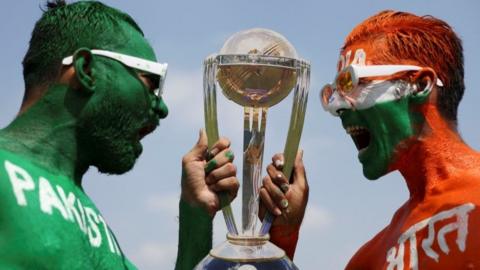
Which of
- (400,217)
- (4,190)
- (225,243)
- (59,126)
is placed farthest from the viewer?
(225,243)

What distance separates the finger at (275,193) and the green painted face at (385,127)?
2.32ft

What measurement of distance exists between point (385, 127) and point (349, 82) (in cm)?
30

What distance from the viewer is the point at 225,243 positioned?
4.96m

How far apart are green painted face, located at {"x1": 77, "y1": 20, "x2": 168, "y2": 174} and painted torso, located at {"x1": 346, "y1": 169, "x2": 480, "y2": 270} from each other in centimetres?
128

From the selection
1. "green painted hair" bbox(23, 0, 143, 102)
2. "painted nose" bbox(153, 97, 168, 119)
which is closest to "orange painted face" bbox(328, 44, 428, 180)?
"painted nose" bbox(153, 97, 168, 119)

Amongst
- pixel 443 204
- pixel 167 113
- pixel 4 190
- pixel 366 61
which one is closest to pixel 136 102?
pixel 167 113

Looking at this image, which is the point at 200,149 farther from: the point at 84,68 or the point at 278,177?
the point at 84,68

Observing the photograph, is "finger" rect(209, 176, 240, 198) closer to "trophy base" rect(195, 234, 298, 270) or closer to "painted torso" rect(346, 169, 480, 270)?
"trophy base" rect(195, 234, 298, 270)

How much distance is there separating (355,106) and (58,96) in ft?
4.79

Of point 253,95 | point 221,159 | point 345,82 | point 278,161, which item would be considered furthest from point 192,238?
point 345,82

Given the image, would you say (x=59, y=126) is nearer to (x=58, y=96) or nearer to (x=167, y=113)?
(x=58, y=96)

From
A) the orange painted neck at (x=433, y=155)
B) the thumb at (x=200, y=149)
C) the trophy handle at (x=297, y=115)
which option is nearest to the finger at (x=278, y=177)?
the trophy handle at (x=297, y=115)

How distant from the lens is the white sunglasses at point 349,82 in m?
4.44

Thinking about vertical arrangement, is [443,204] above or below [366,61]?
below
